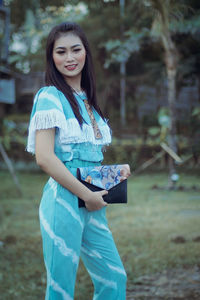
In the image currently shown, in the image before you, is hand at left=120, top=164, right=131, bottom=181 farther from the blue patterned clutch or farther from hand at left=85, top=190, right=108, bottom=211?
hand at left=85, top=190, right=108, bottom=211

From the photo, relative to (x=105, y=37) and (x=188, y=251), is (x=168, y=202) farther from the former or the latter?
(x=105, y=37)

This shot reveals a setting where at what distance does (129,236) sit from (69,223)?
134 inches

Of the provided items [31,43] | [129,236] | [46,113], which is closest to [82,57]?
[46,113]

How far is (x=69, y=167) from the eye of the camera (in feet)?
5.87

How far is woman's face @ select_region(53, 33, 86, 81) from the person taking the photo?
189cm

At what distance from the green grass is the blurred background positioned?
0.04 feet

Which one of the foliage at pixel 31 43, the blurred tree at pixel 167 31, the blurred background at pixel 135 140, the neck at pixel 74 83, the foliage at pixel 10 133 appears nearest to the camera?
the neck at pixel 74 83

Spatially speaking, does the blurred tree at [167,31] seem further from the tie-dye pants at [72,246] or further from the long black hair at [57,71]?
the tie-dye pants at [72,246]

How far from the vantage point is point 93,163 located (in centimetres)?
188

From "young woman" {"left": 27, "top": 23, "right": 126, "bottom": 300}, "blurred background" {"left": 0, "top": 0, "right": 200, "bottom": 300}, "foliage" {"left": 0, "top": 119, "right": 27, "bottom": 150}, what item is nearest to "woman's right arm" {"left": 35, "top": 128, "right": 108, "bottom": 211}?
"young woman" {"left": 27, "top": 23, "right": 126, "bottom": 300}

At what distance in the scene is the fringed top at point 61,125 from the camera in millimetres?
1733

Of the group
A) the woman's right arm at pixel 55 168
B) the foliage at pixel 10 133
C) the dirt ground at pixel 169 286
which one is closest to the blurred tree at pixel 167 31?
the dirt ground at pixel 169 286

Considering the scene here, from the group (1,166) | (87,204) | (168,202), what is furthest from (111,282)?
(1,166)

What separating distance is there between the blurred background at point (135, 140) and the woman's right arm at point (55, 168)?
2.21 feet
